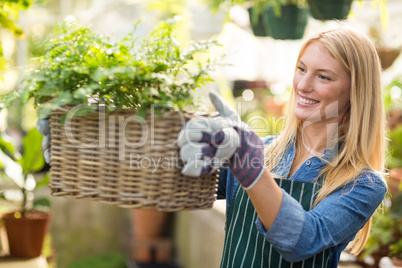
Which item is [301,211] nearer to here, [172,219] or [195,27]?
[195,27]

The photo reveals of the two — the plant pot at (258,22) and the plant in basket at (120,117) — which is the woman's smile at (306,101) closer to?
the plant in basket at (120,117)

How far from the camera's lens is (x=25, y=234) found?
2.24 metres

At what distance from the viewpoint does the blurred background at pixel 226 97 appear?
7.12 feet

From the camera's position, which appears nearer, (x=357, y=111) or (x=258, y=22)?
(x=357, y=111)

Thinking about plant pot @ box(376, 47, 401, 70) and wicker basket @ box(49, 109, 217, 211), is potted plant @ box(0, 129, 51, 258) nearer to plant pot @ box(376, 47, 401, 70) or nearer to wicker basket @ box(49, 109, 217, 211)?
wicker basket @ box(49, 109, 217, 211)

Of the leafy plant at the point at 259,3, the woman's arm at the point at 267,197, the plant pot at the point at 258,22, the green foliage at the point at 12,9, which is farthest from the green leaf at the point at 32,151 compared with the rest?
the woman's arm at the point at 267,197

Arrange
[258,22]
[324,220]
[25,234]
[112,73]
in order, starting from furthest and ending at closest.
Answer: [258,22] < [25,234] < [324,220] < [112,73]

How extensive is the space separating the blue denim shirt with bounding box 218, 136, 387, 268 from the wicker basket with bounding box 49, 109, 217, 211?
0.68 feet

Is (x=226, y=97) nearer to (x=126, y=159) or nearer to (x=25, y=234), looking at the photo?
(x=25, y=234)

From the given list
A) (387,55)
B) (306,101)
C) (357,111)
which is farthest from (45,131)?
(387,55)

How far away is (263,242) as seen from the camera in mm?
1188

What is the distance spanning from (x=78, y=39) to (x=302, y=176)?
664 mm

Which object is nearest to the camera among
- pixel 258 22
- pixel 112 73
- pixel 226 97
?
pixel 112 73

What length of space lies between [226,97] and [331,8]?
1.69m
